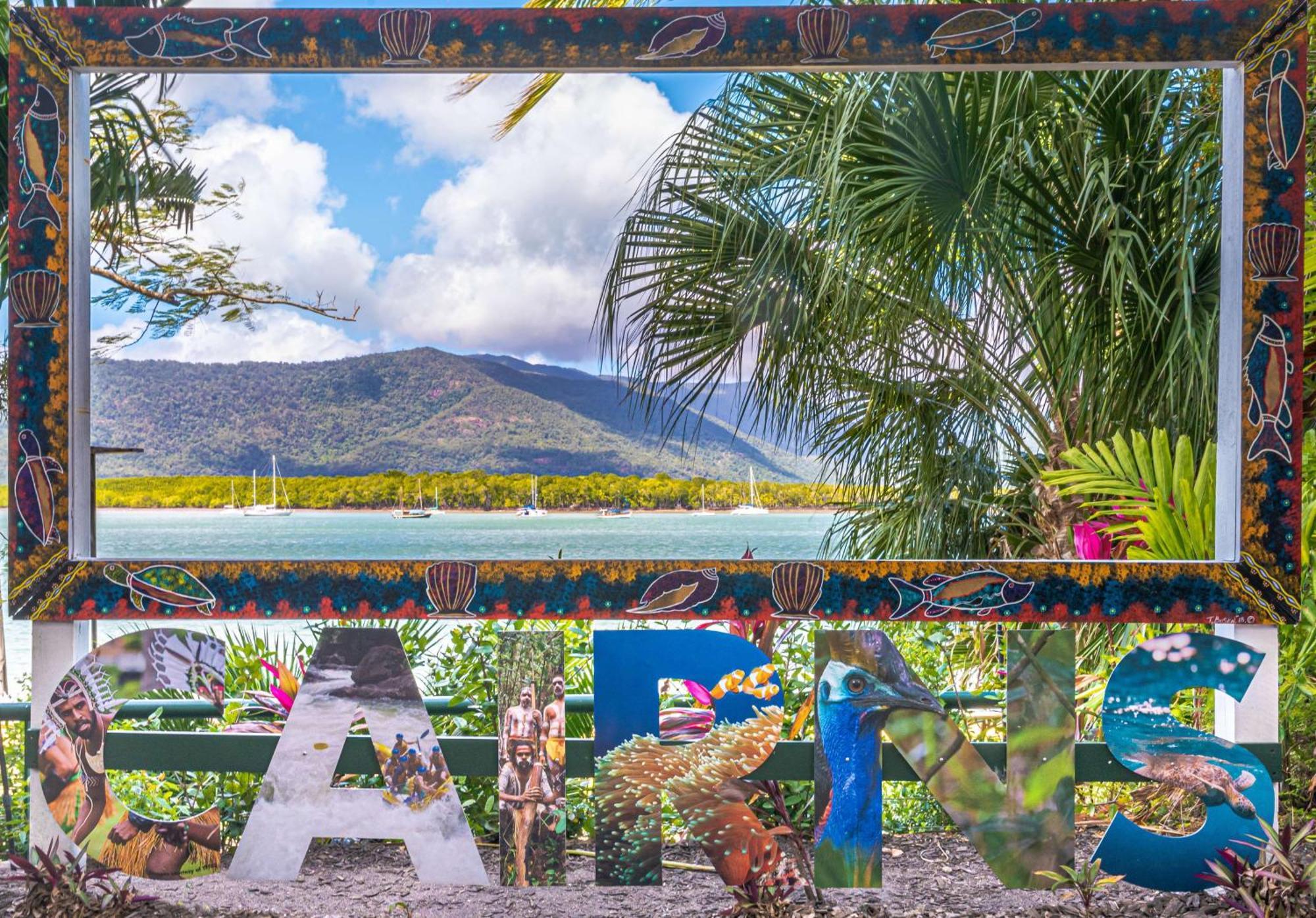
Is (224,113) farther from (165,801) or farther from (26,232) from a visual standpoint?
(165,801)

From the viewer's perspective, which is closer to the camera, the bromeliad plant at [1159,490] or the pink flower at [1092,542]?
the bromeliad plant at [1159,490]

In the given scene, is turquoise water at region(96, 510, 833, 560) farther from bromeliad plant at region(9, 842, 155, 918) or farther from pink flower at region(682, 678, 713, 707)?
bromeliad plant at region(9, 842, 155, 918)

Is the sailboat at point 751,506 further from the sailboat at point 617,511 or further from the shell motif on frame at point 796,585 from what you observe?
the shell motif on frame at point 796,585

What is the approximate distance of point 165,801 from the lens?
86.9 inches

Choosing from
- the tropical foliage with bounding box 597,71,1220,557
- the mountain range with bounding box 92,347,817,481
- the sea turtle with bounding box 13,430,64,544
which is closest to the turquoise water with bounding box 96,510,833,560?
the mountain range with bounding box 92,347,817,481

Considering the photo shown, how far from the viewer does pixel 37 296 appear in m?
1.65

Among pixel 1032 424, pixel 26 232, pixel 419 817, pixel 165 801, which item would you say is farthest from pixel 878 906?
pixel 26 232

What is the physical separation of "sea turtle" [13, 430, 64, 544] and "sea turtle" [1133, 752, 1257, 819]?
217cm

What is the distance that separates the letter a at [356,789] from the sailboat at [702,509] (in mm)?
1218

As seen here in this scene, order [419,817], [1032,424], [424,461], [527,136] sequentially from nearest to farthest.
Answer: [419,817] → [1032,424] → [424,461] → [527,136]

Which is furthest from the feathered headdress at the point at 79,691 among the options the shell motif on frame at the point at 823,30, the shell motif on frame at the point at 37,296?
the shell motif on frame at the point at 823,30

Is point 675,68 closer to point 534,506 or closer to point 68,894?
point 534,506

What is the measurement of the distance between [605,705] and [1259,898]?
1236 millimetres

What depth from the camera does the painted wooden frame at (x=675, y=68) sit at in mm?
1630
